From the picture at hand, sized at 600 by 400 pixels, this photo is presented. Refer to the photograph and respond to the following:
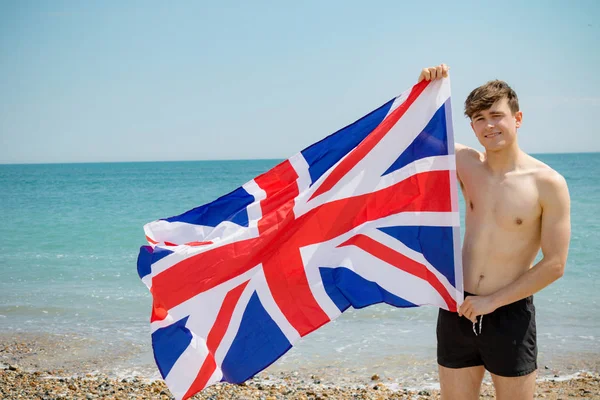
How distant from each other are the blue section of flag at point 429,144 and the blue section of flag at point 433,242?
380 mm

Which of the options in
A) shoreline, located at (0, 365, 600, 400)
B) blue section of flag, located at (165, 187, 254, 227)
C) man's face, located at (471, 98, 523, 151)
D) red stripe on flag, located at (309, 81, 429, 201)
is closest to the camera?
man's face, located at (471, 98, 523, 151)

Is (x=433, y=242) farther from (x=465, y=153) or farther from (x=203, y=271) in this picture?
(x=203, y=271)

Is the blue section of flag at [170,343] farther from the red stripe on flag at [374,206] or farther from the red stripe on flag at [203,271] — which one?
the red stripe on flag at [374,206]

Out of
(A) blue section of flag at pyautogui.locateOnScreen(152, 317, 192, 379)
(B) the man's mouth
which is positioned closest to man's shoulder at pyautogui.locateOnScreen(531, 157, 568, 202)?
(B) the man's mouth

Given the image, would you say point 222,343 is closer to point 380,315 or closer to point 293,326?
point 293,326

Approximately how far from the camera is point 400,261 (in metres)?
3.21

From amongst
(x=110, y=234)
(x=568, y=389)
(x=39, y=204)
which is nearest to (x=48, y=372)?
(x=568, y=389)

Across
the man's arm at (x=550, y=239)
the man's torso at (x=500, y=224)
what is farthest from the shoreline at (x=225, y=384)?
the man's arm at (x=550, y=239)

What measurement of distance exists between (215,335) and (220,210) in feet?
2.69

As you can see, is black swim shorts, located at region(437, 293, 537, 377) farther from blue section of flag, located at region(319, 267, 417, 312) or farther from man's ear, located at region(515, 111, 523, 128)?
man's ear, located at region(515, 111, 523, 128)

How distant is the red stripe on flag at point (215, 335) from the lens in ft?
10.5

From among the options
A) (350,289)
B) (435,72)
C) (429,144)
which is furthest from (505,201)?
(350,289)

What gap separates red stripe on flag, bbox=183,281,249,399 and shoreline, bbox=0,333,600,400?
2.57 meters

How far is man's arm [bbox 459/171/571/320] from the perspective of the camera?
8.84 ft
